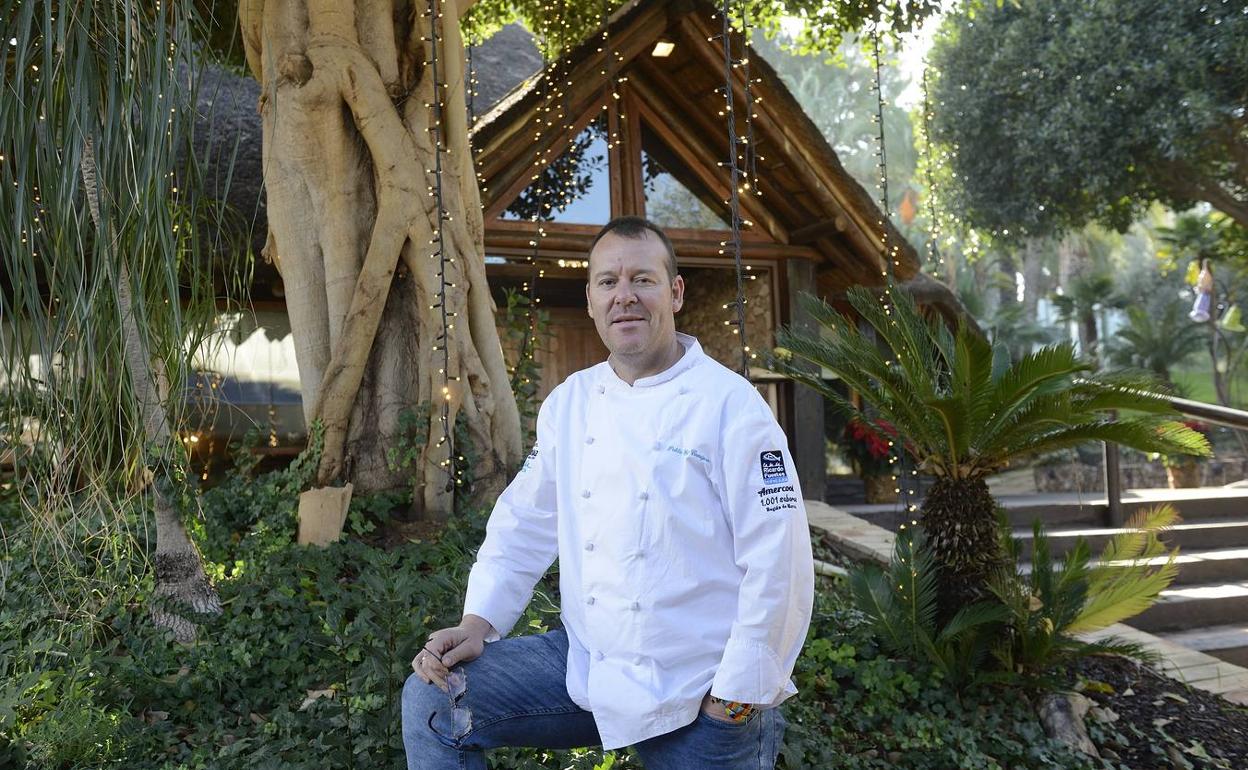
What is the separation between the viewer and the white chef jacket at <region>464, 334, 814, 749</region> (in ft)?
6.11

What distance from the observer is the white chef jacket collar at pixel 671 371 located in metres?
2.10

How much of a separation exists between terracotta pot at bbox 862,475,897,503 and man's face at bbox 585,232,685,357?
27.6 feet

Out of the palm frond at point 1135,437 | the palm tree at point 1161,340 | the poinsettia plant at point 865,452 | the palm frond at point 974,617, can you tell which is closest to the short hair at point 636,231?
the palm frond at point 974,617

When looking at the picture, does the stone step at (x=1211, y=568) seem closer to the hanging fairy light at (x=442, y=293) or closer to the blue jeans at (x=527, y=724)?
the hanging fairy light at (x=442, y=293)

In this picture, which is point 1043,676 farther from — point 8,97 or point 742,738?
point 8,97

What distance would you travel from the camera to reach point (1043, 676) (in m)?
4.80

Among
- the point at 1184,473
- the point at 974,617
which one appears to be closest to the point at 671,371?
the point at 974,617

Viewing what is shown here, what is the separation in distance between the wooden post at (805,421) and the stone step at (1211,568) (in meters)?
2.56

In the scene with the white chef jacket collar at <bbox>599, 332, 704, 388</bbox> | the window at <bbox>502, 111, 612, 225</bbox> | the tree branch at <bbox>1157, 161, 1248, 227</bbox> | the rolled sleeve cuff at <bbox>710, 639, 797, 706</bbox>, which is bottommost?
the rolled sleeve cuff at <bbox>710, 639, 797, 706</bbox>

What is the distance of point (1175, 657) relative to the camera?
18.7ft

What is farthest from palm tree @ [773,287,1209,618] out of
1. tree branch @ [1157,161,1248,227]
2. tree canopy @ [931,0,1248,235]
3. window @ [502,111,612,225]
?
tree branch @ [1157,161,1248,227]

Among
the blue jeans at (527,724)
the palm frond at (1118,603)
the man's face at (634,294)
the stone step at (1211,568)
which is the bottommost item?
the stone step at (1211,568)

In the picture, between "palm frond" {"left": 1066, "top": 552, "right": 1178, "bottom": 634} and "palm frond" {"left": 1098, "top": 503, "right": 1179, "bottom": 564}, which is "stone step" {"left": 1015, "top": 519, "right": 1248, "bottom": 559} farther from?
"palm frond" {"left": 1066, "top": 552, "right": 1178, "bottom": 634}

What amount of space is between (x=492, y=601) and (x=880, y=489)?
28.0 ft
